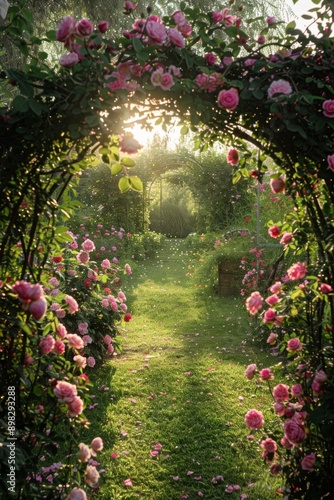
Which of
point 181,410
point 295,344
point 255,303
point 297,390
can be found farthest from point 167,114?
point 181,410

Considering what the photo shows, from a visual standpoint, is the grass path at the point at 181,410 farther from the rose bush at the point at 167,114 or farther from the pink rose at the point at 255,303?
the pink rose at the point at 255,303

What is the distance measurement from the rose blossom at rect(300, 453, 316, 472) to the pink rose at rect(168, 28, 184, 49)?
172 cm

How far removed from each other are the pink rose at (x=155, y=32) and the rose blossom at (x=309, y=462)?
1754mm

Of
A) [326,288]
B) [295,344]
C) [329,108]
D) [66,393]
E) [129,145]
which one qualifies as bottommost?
[66,393]

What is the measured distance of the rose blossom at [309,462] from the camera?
2.03 metres

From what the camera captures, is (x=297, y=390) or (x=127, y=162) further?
(x=297, y=390)

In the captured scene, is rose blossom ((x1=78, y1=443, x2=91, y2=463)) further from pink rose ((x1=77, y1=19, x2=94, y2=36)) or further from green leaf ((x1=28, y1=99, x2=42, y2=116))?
pink rose ((x1=77, y1=19, x2=94, y2=36))

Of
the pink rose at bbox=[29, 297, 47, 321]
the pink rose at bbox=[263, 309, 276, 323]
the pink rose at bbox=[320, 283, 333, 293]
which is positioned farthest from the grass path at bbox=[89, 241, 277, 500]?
the pink rose at bbox=[29, 297, 47, 321]

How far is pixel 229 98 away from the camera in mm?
1802

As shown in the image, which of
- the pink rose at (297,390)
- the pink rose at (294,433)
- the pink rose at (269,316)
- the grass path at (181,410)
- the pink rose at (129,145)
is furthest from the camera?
the grass path at (181,410)

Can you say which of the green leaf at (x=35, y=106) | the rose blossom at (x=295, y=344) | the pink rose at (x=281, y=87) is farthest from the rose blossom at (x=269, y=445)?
the green leaf at (x=35, y=106)

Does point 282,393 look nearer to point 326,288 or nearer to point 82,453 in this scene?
point 326,288

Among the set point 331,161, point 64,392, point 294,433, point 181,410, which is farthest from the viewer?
point 181,410

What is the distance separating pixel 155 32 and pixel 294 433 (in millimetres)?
1666
